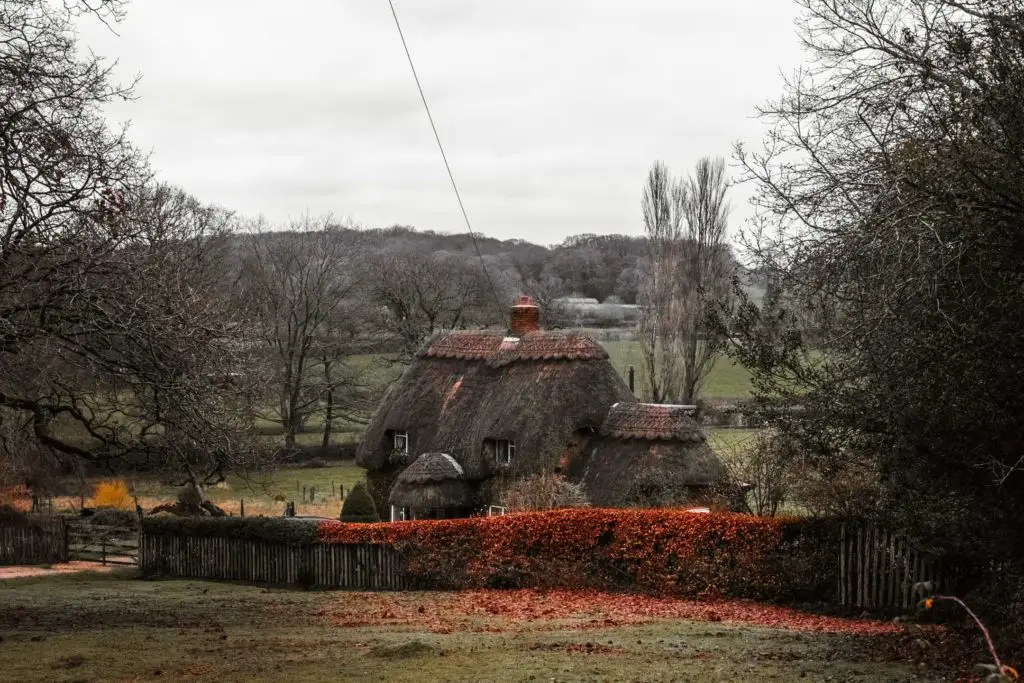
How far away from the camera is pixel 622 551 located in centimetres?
2072

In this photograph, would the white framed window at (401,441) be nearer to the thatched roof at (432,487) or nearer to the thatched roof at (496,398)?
the thatched roof at (496,398)

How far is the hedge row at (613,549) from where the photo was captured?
18875mm

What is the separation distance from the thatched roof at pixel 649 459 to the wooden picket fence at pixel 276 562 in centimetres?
781

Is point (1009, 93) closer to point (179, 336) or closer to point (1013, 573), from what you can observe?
point (1013, 573)

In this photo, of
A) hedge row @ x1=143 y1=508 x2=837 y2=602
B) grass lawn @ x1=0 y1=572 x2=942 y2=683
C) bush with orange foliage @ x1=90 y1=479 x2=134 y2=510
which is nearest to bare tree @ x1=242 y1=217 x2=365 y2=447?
bush with orange foliage @ x1=90 y1=479 x2=134 y2=510

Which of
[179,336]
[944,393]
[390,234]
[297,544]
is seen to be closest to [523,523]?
[297,544]

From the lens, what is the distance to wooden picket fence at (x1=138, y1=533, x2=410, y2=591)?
2311cm

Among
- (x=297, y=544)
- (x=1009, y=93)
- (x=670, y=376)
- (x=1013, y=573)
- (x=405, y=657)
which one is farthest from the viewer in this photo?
(x=670, y=376)

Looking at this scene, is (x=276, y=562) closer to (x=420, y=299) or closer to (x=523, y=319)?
(x=523, y=319)

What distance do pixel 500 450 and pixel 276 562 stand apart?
918 cm

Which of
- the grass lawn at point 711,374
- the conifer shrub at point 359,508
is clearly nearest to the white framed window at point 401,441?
the conifer shrub at point 359,508

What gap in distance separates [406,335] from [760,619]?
4612 cm

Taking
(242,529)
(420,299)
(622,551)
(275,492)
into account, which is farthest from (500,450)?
(420,299)

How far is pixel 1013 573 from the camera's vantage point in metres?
13.1
